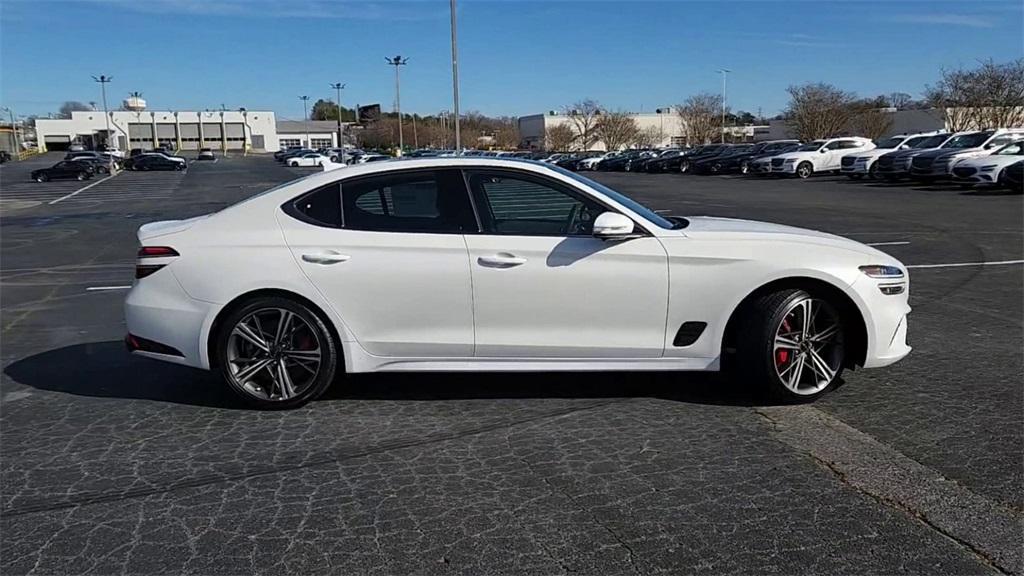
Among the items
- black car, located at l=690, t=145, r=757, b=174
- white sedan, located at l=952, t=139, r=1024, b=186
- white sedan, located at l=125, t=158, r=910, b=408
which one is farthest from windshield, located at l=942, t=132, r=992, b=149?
white sedan, located at l=125, t=158, r=910, b=408

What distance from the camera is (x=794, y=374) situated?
15.7 ft

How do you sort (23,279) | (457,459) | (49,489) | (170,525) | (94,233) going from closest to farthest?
1. (170,525)
2. (49,489)
3. (457,459)
4. (23,279)
5. (94,233)

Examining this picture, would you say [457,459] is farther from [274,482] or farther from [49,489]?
[49,489]

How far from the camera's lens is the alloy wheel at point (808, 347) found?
15.6ft

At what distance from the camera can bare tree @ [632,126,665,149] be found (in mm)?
99625

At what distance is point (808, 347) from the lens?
15.7 ft

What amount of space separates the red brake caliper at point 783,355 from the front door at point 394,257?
1.83 metres

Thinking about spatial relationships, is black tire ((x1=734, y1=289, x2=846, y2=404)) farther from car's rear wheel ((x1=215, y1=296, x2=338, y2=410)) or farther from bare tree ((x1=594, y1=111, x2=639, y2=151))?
bare tree ((x1=594, y1=111, x2=639, y2=151))

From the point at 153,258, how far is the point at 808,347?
3975 mm

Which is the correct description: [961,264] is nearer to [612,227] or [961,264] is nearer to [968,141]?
[612,227]

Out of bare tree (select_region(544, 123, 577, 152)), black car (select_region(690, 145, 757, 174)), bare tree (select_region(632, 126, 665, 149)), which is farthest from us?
bare tree (select_region(544, 123, 577, 152))

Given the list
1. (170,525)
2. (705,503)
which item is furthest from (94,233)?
(705,503)

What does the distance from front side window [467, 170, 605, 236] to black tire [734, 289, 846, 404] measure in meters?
1.09

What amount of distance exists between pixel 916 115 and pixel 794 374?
242 ft
